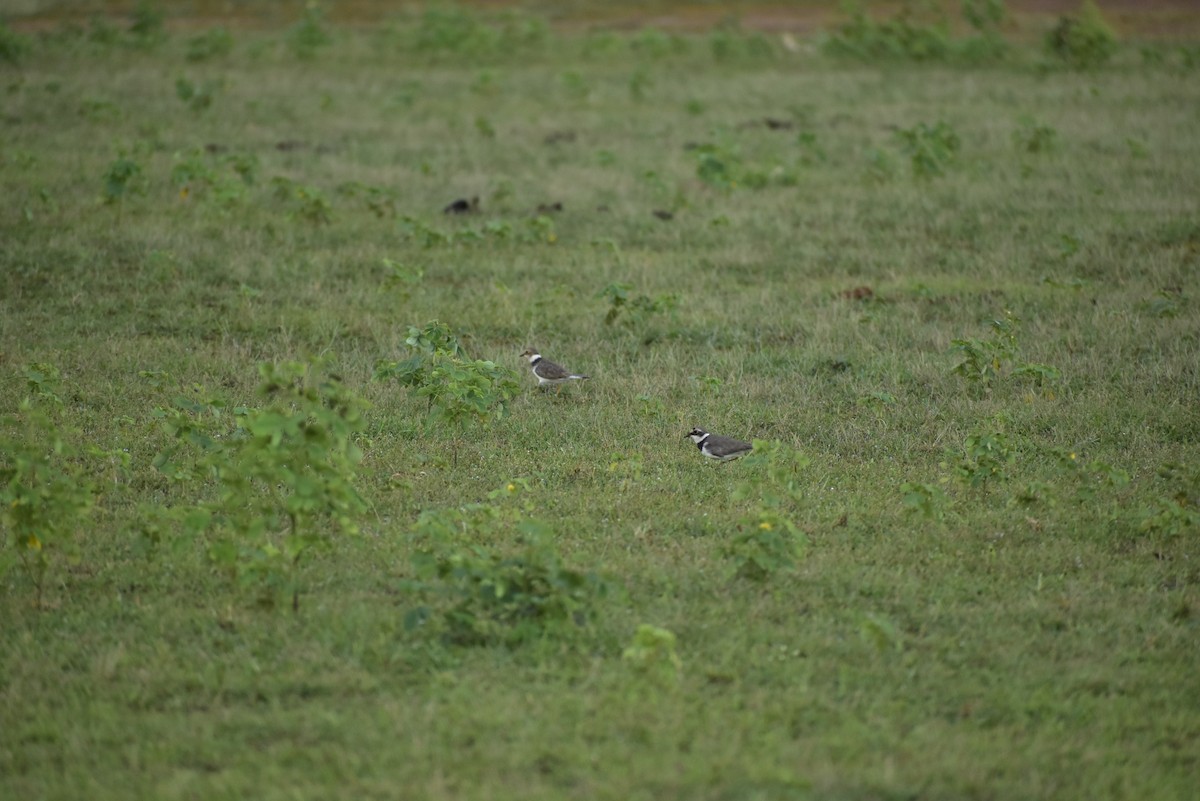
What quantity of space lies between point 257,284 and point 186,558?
5.05 metres

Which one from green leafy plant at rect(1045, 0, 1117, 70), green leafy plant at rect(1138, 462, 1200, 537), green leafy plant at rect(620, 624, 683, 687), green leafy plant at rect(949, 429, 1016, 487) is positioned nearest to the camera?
green leafy plant at rect(620, 624, 683, 687)

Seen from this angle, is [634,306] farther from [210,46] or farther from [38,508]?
[210,46]

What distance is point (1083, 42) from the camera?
22.9 metres

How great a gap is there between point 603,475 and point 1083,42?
19577mm

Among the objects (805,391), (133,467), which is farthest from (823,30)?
(133,467)

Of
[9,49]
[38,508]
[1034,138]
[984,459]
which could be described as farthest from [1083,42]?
[38,508]

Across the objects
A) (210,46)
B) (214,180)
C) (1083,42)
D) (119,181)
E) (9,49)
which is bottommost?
(214,180)

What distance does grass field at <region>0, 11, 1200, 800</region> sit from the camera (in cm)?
443

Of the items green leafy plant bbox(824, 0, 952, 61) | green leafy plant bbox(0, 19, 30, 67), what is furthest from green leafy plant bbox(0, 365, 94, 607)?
green leafy plant bbox(824, 0, 952, 61)

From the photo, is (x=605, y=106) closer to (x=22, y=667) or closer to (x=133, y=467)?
(x=133, y=467)

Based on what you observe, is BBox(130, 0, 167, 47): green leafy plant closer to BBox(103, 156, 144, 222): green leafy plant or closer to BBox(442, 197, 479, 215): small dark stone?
BBox(103, 156, 144, 222): green leafy plant

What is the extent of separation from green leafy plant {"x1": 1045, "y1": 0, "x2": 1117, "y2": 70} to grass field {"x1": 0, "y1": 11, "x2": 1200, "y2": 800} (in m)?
→ 7.78

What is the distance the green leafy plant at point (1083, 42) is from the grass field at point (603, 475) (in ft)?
25.5

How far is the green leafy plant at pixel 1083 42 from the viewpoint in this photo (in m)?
23.0
